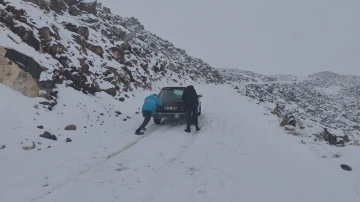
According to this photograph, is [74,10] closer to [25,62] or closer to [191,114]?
[25,62]

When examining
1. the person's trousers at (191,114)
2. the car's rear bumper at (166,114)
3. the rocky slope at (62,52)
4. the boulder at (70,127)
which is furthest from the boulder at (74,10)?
the person's trousers at (191,114)

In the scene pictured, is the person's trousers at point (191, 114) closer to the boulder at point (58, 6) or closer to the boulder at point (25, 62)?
the boulder at point (25, 62)

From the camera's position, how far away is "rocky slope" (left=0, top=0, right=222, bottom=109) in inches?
464

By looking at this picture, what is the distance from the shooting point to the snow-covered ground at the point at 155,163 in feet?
19.8

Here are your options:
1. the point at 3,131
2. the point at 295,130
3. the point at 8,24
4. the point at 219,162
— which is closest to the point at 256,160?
the point at 219,162

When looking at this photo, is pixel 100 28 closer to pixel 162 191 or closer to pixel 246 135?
pixel 246 135

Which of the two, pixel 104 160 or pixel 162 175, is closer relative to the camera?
pixel 162 175

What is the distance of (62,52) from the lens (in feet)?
49.6

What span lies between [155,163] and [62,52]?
31.4 feet

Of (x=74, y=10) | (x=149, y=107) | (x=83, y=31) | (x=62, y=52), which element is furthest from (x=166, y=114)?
(x=74, y=10)

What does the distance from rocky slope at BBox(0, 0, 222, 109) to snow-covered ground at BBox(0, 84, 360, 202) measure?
0.98 metres

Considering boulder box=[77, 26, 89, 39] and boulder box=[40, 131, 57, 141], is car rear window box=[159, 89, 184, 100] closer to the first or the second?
boulder box=[40, 131, 57, 141]

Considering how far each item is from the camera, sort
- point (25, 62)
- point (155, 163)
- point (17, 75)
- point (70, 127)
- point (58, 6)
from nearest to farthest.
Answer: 1. point (155, 163)
2. point (70, 127)
3. point (17, 75)
4. point (25, 62)
5. point (58, 6)

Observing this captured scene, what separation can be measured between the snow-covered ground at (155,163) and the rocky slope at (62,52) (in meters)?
0.98
